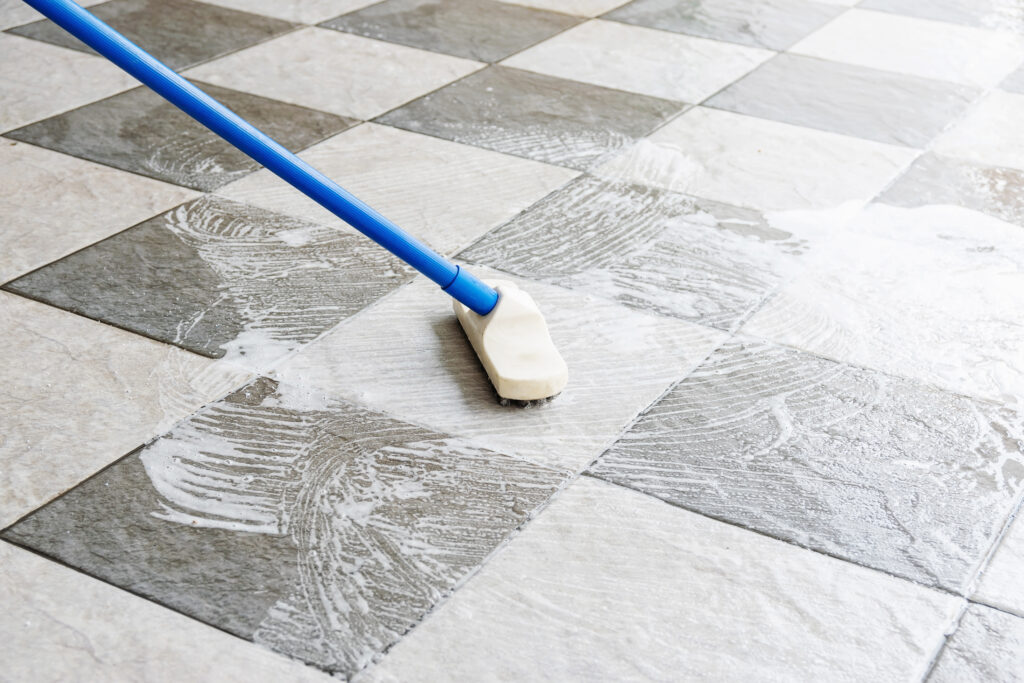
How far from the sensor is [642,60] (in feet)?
9.11

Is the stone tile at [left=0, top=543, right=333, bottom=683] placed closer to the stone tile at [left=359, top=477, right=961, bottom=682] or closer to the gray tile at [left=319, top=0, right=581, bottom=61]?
the stone tile at [left=359, top=477, right=961, bottom=682]

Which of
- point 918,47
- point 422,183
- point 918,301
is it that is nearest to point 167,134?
point 422,183

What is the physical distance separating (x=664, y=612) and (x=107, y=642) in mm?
598

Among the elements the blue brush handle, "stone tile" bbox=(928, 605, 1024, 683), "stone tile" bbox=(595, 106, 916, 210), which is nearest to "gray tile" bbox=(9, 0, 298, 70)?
"stone tile" bbox=(595, 106, 916, 210)

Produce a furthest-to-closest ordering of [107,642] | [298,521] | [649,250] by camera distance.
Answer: [649,250] < [298,521] < [107,642]

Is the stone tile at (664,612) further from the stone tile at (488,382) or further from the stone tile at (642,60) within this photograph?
the stone tile at (642,60)

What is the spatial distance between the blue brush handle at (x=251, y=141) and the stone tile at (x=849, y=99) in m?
1.24

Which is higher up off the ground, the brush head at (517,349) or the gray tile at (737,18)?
the gray tile at (737,18)

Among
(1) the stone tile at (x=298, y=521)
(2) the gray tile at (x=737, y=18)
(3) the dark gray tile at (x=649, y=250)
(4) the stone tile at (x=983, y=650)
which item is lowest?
(1) the stone tile at (x=298, y=521)

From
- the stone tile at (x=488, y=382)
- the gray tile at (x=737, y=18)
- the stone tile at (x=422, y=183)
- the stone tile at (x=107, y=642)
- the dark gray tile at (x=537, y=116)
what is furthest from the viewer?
the gray tile at (x=737, y=18)

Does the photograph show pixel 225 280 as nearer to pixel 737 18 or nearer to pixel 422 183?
pixel 422 183

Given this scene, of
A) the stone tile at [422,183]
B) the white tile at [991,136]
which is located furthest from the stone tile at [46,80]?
the white tile at [991,136]

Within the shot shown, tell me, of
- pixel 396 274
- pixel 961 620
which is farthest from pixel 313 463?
pixel 961 620

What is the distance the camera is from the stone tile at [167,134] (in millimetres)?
2166
